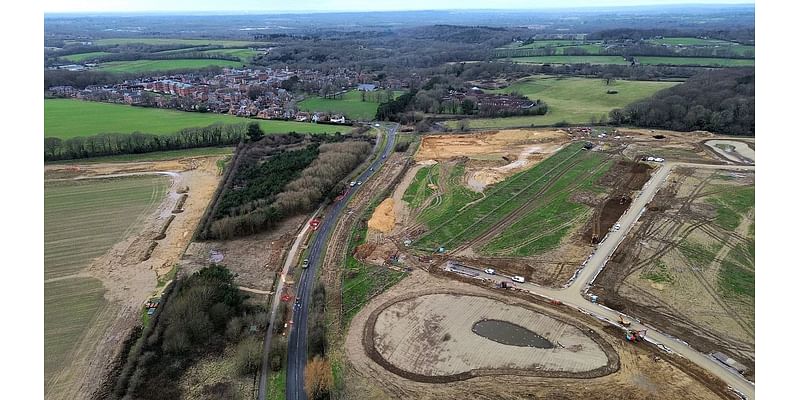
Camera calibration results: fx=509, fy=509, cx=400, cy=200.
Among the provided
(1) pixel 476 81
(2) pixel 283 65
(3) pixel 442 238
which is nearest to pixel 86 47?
(2) pixel 283 65

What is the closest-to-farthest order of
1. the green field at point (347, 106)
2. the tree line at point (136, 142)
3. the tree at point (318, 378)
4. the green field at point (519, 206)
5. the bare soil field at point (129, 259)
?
the tree at point (318, 378), the bare soil field at point (129, 259), the green field at point (519, 206), the tree line at point (136, 142), the green field at point (347, 106)

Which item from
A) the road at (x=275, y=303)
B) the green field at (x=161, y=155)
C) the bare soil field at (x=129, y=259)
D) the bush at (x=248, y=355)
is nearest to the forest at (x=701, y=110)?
the road at (x=275, y=303)

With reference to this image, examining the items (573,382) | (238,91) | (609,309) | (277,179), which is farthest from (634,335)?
(238,91)

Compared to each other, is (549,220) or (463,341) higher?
(549,220)

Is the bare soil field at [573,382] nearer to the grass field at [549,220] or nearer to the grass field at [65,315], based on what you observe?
the grass field at [549,220]

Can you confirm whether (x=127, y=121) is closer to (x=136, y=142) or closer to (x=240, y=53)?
(x=136, y=142)

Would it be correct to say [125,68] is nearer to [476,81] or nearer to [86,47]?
[86,47]

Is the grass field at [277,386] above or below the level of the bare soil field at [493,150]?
below
